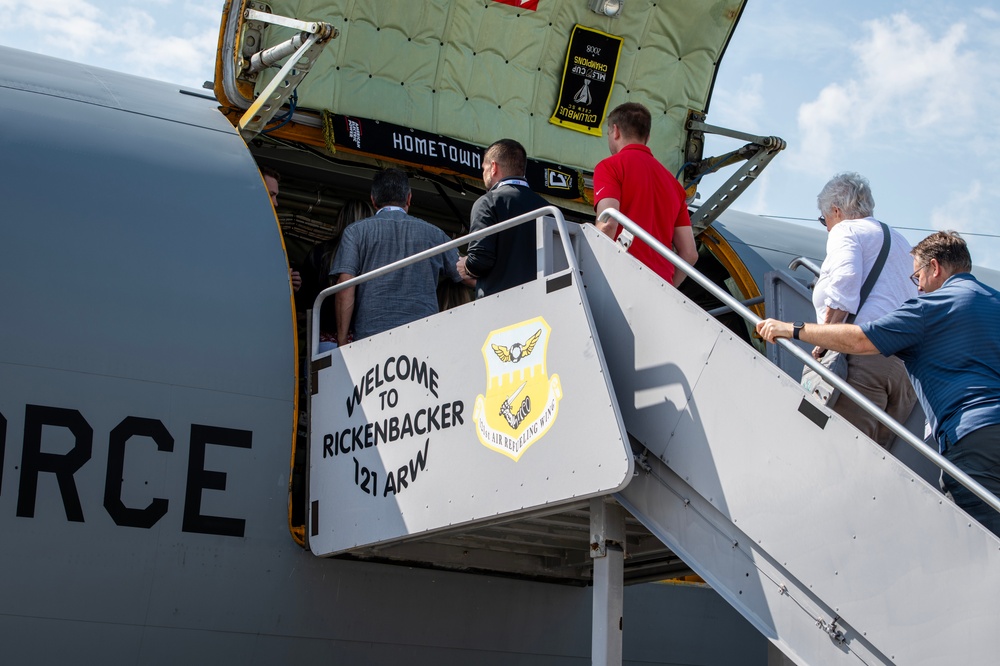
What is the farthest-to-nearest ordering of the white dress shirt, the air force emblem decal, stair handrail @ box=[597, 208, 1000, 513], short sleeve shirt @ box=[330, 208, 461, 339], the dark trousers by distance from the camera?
short sleeve shirt @ box=[330, 208, 461, 339], the white dress shirt, the air force emblem decal, the dark trousers, stair handrail @ box=[597, 208, 1000, 513]

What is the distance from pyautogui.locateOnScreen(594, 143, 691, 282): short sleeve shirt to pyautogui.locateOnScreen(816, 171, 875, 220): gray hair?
89 centimetres

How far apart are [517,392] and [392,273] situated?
1.67 meters

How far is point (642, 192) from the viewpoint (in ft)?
21.4

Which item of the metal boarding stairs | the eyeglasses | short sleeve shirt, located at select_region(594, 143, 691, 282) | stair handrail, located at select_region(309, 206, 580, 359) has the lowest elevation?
the metal boarding stairs

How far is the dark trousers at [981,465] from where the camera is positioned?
480 cm

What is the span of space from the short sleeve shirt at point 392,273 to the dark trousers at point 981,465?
3193mm

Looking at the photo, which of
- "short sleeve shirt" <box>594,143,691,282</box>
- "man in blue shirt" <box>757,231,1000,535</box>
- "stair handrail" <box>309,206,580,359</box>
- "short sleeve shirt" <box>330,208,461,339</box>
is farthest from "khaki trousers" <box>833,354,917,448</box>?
"short sleeve shirt" <box>330,208,461,339</box>

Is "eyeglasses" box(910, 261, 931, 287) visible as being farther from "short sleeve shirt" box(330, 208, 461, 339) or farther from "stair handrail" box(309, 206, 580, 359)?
"short sleeve shirt" box(330, 208, 461, 339)

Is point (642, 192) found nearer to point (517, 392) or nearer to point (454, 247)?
point (454, 247)

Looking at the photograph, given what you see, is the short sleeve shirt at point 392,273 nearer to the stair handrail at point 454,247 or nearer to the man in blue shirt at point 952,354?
the stair handrail at point 454,247

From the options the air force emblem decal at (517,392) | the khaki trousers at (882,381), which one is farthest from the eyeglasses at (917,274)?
the air force emblem decal at (517,392)

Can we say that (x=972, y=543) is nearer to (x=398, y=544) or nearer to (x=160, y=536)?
(x=398, y=544)

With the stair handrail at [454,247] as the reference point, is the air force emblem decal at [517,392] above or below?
below

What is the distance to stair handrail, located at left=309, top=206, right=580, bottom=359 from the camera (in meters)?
5.73
